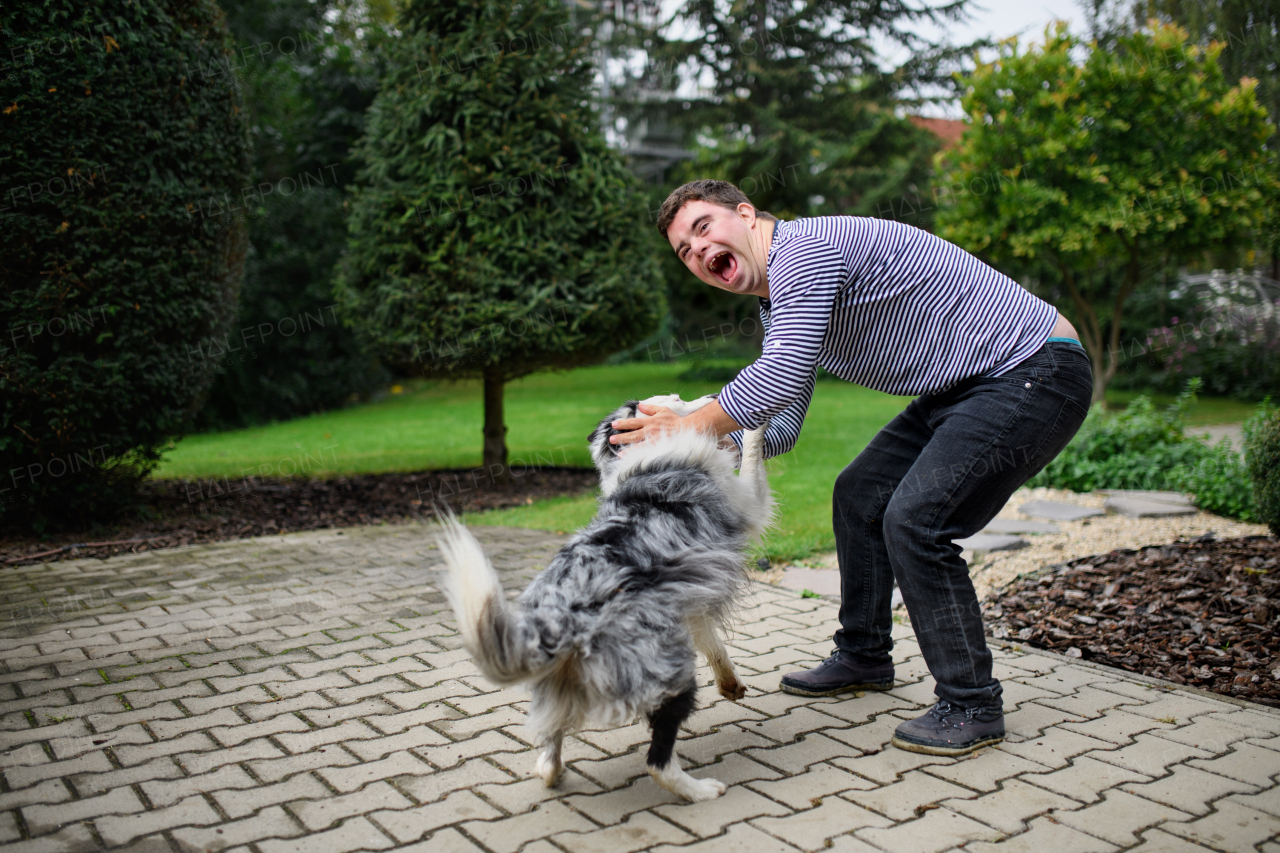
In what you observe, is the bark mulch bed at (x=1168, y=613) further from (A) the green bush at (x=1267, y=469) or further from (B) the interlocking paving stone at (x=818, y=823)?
(B) the interlocking paving stone at (x=818, y=823)

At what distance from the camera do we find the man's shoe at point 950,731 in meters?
2.97

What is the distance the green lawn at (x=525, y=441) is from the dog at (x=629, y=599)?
3.03 ft

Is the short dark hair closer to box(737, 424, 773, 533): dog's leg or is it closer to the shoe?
box(737, 424, 773, 533): dog's leg

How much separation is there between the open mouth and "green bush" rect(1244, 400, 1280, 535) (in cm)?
381

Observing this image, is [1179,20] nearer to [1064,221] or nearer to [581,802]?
[1064,221]

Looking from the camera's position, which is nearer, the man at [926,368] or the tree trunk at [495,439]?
the man at [926,368]

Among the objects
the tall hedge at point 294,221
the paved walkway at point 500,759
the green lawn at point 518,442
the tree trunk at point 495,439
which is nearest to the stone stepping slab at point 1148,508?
the green lawn at point 518,442

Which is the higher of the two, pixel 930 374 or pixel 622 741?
pixel 930 374

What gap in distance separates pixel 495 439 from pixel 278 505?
2.28m

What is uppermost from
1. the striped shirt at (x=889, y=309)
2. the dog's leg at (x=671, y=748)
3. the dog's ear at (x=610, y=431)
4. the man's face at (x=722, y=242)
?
the man's face at (x=722, y=242)

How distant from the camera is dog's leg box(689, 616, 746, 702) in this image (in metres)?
3.05

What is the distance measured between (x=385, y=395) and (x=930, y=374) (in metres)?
17.2

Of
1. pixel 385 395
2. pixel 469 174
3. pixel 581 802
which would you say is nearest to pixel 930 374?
pixel 581 802

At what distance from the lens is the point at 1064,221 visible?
12.2m
